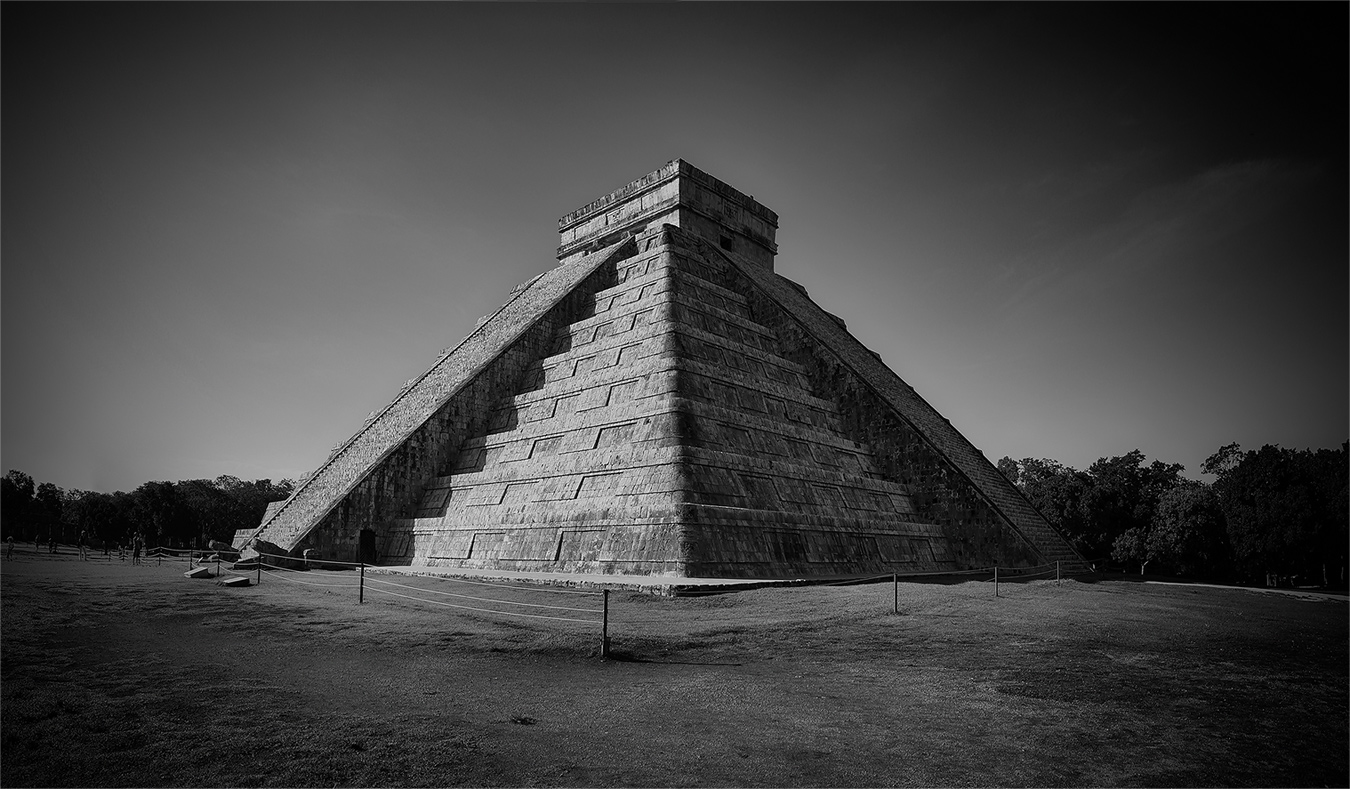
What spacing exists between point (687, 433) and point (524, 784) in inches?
448

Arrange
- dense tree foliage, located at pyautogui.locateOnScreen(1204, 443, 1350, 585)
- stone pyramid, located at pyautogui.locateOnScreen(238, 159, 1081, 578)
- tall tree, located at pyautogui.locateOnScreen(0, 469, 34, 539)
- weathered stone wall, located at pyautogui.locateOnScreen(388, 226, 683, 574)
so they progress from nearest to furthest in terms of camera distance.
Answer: weathered stone wall, located at pyautogui.locateOnScreen(388, 226, 683, 574) < stone pyramid, located at pyautogui.locateOnScreen(238, 159, 1081, 578) < dense tree foliage, located at pyautogui.locateOnScreen(1204, 443, 1350, 585) < tall tree, located at pyautogui.locateOnScreen(0, 469, 34, 539)

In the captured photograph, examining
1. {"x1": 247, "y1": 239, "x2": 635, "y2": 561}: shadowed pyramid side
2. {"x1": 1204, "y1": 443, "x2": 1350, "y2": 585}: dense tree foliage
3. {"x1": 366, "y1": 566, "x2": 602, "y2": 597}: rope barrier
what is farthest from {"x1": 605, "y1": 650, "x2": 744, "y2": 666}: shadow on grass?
{"x1": 1204, "y1": 443, "x2": 1350, "y2": 585}: dense tree foliage

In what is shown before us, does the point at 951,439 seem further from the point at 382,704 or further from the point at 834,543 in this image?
the point at 382,704

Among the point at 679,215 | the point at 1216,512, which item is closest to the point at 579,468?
the point at 679,215

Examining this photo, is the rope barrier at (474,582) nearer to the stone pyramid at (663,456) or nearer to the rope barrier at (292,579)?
the stone pyramid at (663,456)

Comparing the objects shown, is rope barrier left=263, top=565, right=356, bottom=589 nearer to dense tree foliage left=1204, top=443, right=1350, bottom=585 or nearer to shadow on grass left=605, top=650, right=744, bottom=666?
shadow on grass left=605, top=650, right=744, bottom=666

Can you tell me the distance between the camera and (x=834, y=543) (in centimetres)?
1602

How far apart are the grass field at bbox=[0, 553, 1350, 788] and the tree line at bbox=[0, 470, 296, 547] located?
47.2m

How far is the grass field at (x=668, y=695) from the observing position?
4578 mm

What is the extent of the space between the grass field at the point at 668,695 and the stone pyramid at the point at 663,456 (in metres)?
4.44

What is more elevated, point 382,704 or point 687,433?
point 687,433

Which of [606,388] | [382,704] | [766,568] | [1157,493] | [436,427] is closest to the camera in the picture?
[382,704]

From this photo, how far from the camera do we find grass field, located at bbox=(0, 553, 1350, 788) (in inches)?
180

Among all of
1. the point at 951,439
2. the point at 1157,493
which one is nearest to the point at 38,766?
the point at 951,439
